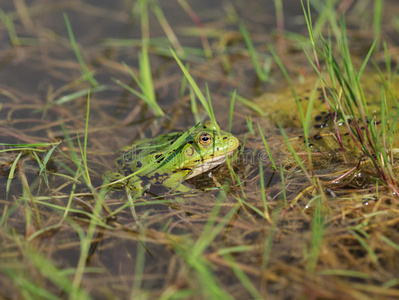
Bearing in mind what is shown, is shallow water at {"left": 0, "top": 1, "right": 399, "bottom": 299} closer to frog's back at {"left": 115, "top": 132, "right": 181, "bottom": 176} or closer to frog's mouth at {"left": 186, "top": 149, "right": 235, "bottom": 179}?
frog's mouth at {"left": 186, "top": 149, "right": 235, "bottom": 179}

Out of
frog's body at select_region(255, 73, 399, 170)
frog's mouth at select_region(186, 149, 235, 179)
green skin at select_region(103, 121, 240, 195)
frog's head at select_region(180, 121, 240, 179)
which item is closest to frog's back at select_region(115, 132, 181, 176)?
green skin at select_region(103, 121, 240, 195)

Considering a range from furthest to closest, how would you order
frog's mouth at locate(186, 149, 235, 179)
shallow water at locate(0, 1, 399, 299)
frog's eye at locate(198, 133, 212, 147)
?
frog's mouth at locate(186, 149, 235, 179) < frog's eye at locate(198, 133, 212, 147) < shallow water at locate(0, 1, 399, 299)

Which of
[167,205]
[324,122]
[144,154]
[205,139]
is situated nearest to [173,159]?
[144,154]

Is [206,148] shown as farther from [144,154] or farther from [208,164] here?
[144,154]

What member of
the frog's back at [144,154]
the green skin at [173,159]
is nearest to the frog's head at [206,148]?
the green skin at [173,159]

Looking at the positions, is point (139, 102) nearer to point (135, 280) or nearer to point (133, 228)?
point (133, 228)

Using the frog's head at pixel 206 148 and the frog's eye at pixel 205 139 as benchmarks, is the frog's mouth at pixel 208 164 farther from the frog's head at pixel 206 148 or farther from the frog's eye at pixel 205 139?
the frog's eye at pixel 205 139

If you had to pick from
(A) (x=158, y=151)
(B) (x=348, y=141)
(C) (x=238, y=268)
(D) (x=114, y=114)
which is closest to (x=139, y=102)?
(D) (x=114, y=114)

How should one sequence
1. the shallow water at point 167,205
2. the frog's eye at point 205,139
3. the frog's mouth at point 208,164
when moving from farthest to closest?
the frog's mouth at point 208,164 < the frog's eye at point 205,139 < the shallow water at point 167,205

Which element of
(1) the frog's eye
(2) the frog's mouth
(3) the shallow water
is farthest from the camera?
(2) the frog's mouth
